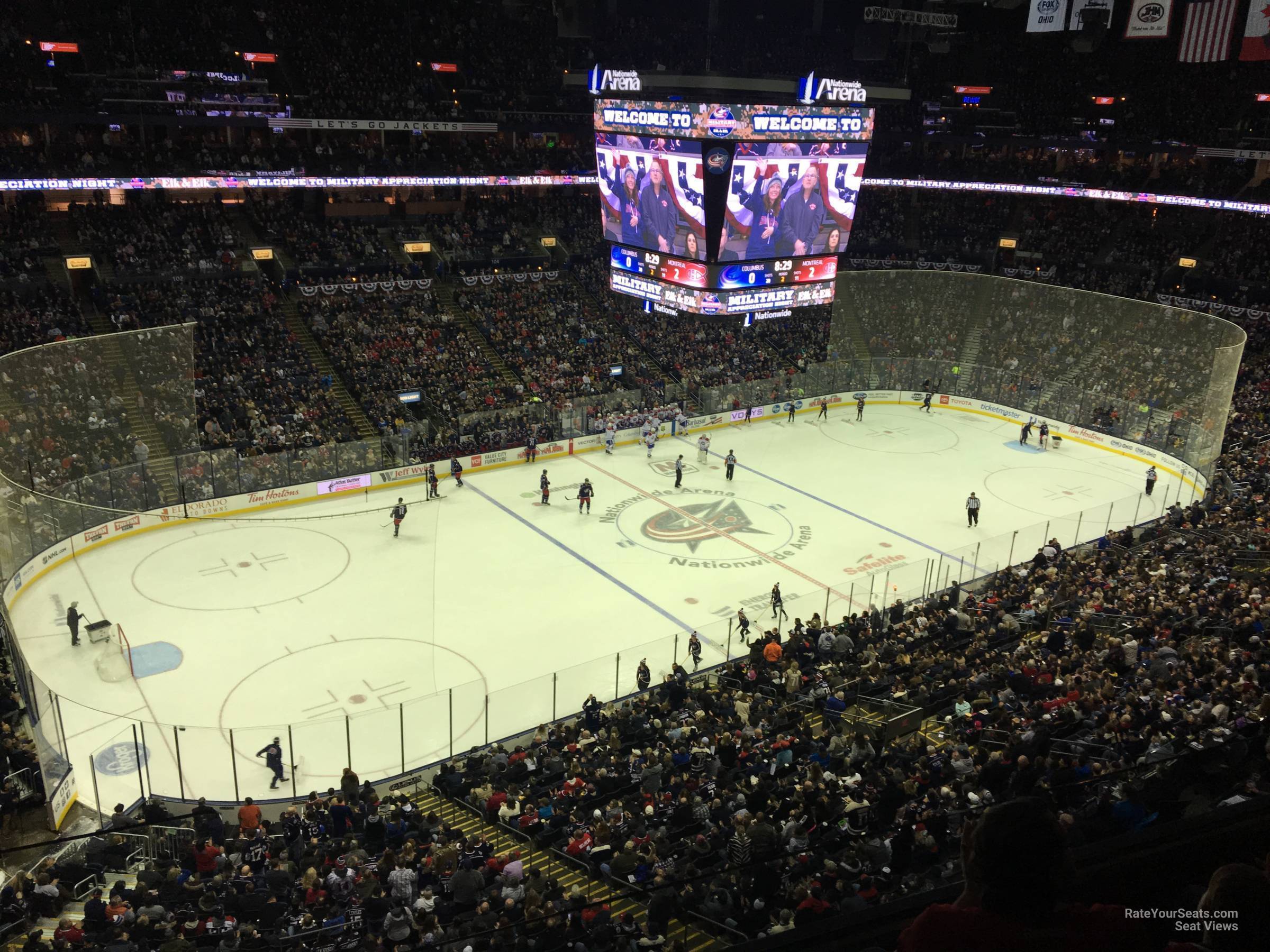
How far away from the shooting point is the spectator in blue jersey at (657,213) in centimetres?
2964

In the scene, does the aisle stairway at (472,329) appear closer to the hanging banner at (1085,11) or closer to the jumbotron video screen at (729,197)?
the jumbotron video screen at (729,197)

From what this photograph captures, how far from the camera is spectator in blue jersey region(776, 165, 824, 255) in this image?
29.8 metres

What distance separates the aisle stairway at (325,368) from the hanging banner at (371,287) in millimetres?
861

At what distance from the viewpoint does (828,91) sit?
3152 cm

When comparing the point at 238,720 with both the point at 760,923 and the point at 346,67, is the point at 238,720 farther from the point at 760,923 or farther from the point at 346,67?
the point at 346,67

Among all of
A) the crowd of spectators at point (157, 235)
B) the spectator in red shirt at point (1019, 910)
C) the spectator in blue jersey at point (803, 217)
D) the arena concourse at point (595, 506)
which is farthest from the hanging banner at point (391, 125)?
the spectator in red shirt at point (1019, 910)

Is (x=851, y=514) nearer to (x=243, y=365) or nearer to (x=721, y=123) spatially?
(x=721, y=123)

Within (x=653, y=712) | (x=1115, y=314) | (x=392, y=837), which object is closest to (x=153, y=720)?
(x=392, y=837)

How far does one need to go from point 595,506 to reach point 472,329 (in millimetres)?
12830

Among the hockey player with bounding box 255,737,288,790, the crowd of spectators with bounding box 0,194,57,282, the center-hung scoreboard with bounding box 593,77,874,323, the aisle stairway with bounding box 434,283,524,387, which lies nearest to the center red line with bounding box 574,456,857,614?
the aisle stairway with bounding box 434,283,524,387

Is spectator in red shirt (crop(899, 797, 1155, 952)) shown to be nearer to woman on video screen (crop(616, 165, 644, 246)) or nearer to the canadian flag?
woman on video screen (crop(616, 165, 644, 246))

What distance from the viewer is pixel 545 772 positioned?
1483 cm

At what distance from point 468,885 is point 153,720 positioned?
10879 millimetres

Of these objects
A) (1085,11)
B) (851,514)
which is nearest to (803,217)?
(851,514)
